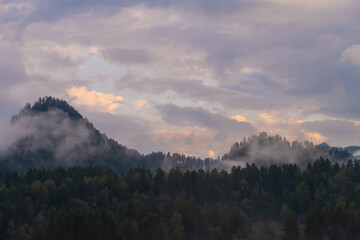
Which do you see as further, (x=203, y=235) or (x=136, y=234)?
(x=203, y=235)

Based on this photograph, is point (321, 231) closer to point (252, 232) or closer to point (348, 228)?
point (348, 228)

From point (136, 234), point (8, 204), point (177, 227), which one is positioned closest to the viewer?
point (136, 234)

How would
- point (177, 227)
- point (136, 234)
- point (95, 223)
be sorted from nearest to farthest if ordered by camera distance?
1. point (95, 223)
2. point (136, 234)
3. point (177, 227)

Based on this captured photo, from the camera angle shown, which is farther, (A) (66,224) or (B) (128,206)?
(B) (128,206)

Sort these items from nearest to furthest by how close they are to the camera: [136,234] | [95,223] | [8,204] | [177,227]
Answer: [95,223], [136,234], [177,227], [8,204]

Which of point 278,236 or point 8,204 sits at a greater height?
point 8,204

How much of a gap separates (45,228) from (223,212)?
66.5 m

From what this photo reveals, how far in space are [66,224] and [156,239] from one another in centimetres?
3104

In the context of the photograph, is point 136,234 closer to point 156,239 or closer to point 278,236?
point 156,239

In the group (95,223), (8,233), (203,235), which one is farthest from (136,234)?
(8,233)

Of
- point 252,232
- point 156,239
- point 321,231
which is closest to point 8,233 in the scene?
point 156,239

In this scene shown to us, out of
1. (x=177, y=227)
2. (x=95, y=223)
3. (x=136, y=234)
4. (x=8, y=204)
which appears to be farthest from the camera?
(x=8, y=204)

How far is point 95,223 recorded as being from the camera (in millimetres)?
148750

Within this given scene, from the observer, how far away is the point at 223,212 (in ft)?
599
